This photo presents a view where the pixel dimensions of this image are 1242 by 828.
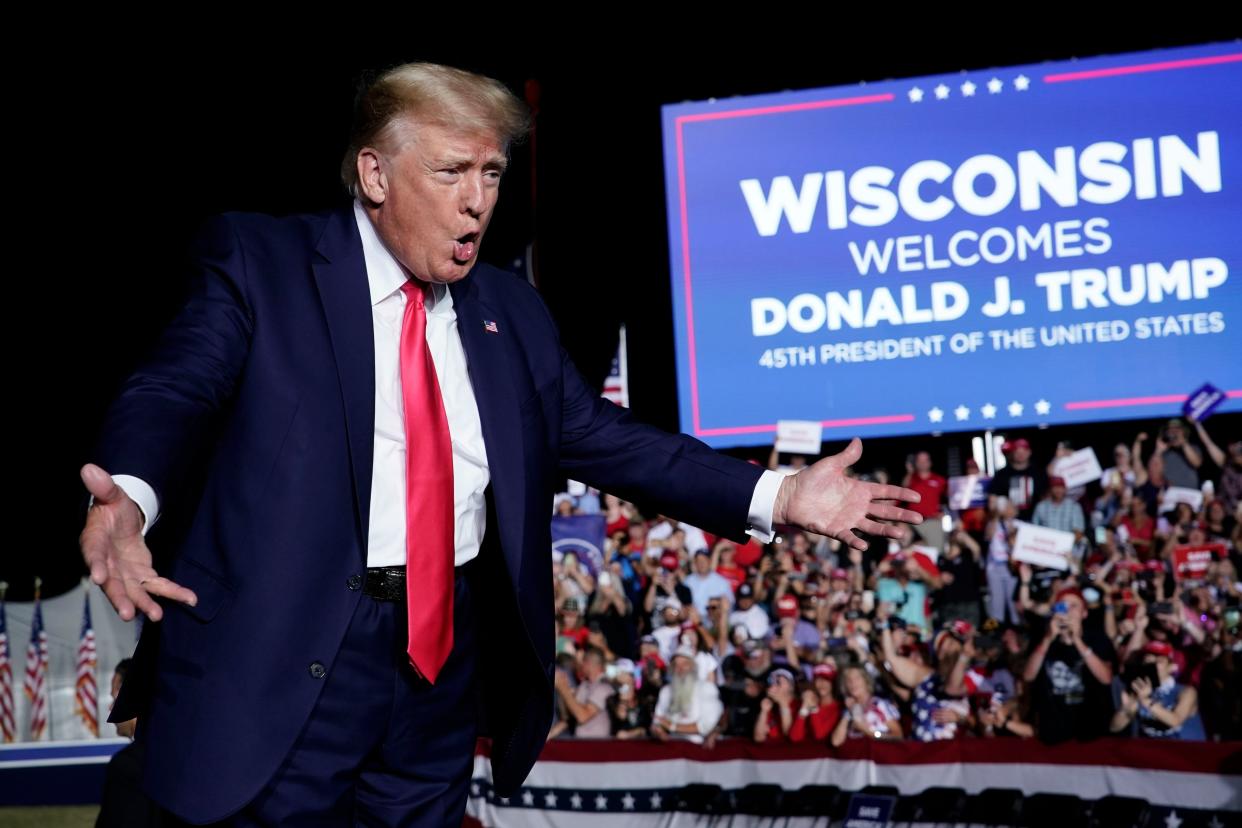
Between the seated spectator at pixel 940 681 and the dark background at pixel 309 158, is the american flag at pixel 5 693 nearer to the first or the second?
the dark background at pixel 309 158

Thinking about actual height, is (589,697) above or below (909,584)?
below

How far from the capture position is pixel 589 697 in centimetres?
683

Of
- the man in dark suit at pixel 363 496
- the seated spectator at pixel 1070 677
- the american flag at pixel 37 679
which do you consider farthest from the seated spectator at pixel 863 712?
the american flag at pixel 37 679

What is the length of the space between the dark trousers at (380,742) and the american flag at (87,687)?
7.51 meters

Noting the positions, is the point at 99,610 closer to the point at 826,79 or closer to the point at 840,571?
the point at 840,571

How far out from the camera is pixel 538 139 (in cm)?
988

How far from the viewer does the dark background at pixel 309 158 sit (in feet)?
28.9

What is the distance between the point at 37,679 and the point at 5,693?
22 centimetres

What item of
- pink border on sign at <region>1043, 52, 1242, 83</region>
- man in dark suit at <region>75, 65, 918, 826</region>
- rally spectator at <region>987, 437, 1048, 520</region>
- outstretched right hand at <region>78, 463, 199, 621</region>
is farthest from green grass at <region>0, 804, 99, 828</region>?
pink border on sign at <region>1043, 52, 1242, 83</region>

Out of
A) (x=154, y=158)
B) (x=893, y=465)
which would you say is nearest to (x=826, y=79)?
(x=893, y=465)

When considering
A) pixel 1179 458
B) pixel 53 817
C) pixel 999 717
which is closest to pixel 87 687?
pixel 53 817

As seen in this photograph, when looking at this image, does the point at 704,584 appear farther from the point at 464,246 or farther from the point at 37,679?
the point at 464,246

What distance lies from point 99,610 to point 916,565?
5.42 meters

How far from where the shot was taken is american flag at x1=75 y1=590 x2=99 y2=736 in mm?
8602
